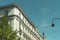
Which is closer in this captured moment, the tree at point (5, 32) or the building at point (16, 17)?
the tree at point (5, 32)

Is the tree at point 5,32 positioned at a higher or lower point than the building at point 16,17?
lower

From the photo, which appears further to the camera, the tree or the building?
the building

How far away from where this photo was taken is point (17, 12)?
7481 centimetres

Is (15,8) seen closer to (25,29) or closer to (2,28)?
(25,29)

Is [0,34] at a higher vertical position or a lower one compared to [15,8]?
lower

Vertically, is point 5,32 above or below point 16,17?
below

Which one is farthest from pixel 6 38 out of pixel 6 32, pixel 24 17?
pixel 24 17

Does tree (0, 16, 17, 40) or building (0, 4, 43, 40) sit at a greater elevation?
building (0, 4, 43, 40)

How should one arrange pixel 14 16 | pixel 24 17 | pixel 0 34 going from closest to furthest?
pixel 0 34 < pixel 14 16 < pixel 24 17

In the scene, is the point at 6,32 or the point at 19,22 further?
the point at 19,22

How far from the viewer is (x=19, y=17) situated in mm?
74500

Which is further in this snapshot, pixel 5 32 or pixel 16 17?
pixel 16 17

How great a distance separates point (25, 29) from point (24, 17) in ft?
13.4

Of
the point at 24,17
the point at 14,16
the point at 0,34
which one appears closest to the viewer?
the point at 0,34
